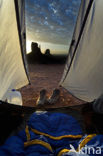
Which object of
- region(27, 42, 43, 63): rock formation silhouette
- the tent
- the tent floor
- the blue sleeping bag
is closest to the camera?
the blue sleeping bag

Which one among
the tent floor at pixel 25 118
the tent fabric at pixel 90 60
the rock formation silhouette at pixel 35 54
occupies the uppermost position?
the tent fabric at pixel 90 60

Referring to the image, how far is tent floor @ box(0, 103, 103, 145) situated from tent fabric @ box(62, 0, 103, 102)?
1.42ft

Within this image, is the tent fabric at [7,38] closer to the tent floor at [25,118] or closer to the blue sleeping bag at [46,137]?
the tent floor at [25,118]

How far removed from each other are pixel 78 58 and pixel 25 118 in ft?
4.20

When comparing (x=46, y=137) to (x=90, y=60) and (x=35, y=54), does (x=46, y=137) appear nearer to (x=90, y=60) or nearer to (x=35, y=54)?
(x=90, y=60)

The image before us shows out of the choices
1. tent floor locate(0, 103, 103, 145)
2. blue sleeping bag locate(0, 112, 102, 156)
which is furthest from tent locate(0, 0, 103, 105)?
blue sleeping bag locate(0, 112, 102, 156)

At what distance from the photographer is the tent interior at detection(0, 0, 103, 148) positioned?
1.18 meters

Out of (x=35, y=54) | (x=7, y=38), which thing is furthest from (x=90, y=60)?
(x=35, y=54)

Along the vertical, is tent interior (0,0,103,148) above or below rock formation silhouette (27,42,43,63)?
above

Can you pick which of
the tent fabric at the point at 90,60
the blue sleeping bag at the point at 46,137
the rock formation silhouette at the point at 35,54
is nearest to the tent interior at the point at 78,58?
the tent fabric at the point at 90,60

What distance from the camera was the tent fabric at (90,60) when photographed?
4.52ft

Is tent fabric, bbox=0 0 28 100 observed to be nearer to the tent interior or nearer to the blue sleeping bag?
the tent interior

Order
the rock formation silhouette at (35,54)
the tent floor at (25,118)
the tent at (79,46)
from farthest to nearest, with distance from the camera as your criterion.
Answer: the rock formation silhouette at (35,54), the tent at (79,46), the tent floor at (25,118)

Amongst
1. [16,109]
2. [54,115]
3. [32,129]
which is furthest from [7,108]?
[54,115]
